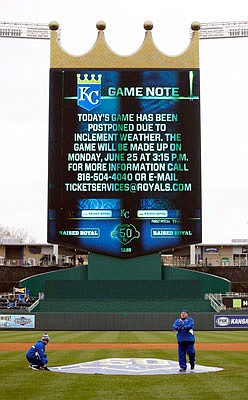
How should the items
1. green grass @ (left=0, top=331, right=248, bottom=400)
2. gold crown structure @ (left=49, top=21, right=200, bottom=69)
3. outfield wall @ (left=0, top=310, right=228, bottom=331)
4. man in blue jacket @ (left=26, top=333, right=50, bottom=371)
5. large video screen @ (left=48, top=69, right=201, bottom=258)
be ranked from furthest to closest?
1. gold crown structure @ (left=49, top=21, right=200, bottom=69)
2. large video screen @ (left=48, top=69, right=201, bottom=258)
3. outfield wall @ (left=0, top=310, right=228, bottom=331)
4. man in blue jacket @ (left=26, top=333, right=50, bottom=371)
5. green grass @ (left=0, top=331, right=248, bottom=400)

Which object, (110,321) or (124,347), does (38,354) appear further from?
(110,321)

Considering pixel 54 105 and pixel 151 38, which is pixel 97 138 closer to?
pixel 54 105

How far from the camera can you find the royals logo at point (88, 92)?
157 feet

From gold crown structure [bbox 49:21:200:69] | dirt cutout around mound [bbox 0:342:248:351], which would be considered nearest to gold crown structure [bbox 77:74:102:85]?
gold crown structure [bbox 49:21:200:69]

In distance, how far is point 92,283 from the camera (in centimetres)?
5041

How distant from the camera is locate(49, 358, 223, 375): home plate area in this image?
17.2 metres

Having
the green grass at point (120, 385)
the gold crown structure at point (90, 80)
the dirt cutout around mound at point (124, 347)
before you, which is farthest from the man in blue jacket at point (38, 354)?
the gold crown structure at point (90, 80)

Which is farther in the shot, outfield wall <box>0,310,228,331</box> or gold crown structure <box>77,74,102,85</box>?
gold crown structure <box>77,74,102,85</box>

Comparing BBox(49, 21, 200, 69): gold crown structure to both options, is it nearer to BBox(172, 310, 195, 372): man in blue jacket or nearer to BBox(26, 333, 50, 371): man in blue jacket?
BBox(26, 333, 50, 371): man in blue jacket

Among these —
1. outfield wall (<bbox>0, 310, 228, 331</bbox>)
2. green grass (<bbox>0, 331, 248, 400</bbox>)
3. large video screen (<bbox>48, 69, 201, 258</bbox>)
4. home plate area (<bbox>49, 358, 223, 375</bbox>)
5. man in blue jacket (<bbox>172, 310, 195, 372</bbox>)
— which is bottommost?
outfield wall (<bbox>0, 310, 228, 331</bbox>)

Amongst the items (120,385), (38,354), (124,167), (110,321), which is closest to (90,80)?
(124,167)

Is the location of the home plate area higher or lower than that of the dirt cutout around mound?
higher

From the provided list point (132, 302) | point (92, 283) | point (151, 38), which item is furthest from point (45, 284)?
point (151, 38)

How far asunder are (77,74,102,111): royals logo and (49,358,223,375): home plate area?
29048 millimetres
